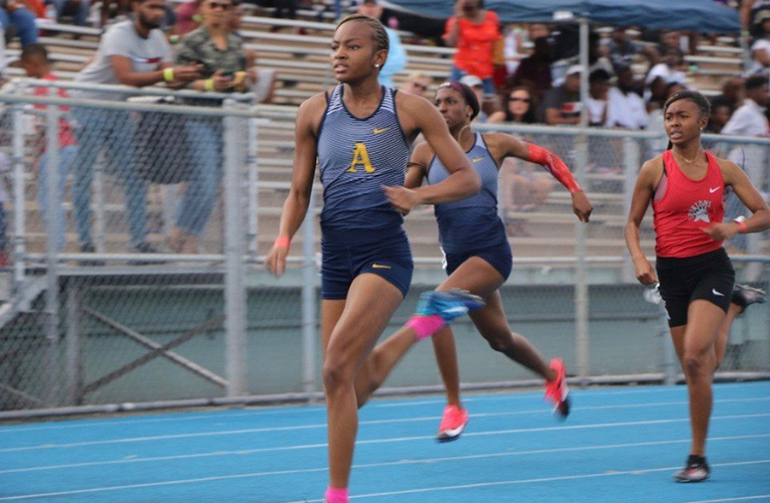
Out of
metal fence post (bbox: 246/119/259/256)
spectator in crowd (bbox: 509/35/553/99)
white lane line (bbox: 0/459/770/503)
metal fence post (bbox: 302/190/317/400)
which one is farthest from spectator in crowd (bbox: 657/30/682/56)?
white lane line (bbox: 0/459/770/503)

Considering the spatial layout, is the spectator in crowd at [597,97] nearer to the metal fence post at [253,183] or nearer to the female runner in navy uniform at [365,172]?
the metal fence post at [253,183]

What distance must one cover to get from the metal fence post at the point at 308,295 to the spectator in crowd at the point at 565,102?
3.76 meters

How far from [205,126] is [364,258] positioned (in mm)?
4898

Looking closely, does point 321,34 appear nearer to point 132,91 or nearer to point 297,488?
point 132,91

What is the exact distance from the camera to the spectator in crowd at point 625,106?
14.6 meters

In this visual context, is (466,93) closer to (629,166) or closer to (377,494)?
(377,494)

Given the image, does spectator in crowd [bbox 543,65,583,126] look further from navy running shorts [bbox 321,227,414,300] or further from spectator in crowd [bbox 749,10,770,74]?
navy running shorts [bbox 321,227,414,300]

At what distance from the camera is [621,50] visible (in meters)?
15.9

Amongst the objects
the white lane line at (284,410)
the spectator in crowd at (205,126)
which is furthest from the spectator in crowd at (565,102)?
the spectator in crowd at (205,126)

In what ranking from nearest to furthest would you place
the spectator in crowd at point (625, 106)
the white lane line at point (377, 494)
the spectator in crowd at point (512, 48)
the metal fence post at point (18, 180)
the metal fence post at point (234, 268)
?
the white lane line at point (377, 494)
the metal fence post at point (18, 180)
the metal fence post at point (234, 268)
the spectator in crowd at point (512, 48)
the spectator in crowd at point (625, 106)

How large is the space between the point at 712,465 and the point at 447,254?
207 centimetres

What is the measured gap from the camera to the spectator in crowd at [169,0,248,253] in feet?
33.4

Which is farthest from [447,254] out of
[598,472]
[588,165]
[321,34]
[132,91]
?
[321,34]

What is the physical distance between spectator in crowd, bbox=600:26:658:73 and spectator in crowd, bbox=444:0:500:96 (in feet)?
6.89
